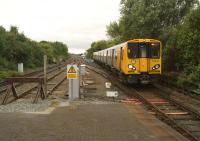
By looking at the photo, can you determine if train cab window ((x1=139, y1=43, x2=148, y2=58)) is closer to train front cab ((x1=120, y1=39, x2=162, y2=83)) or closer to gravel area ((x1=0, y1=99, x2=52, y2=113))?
train front cab ((x1=120, y1=39, x2=162, y2=83))

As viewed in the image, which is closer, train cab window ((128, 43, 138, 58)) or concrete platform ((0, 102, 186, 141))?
concrete platform ((0, 102, 186, 141))

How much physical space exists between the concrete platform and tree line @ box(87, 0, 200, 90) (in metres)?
9.18

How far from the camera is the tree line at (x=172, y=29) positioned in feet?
73.4

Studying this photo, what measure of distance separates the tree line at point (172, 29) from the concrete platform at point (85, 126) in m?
9.18

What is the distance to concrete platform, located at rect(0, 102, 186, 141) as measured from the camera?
9.09m

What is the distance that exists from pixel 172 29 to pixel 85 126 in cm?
2024

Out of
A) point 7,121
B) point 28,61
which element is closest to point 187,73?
point 7,121

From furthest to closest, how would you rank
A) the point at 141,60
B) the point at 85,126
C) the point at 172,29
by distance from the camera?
the point at 172,29, the point at 141,60, the point at 85,126

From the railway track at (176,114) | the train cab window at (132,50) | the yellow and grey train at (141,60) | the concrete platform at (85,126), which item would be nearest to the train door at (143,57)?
the yellow and grey train at (141,60)

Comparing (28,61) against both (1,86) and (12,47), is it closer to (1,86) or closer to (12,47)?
(12,47)

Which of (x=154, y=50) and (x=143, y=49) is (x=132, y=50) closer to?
(x=143, y=49)

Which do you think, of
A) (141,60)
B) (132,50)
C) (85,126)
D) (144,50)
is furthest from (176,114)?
(144,50)

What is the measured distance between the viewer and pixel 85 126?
10.4m

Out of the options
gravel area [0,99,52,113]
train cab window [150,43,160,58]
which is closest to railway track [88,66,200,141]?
train cab window [150,43,160,58]
